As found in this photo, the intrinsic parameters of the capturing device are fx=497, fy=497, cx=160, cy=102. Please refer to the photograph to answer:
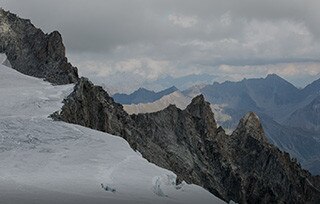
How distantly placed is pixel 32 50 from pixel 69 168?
7589 centimetres

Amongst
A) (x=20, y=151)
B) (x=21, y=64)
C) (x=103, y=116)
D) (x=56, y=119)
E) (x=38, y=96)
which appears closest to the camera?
(x=20, y=151)

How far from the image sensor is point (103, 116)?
72500 mm

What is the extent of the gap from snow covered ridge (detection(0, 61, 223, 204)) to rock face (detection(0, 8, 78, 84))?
4440 centimetres

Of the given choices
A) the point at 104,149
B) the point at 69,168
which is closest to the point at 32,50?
the point at 104,149

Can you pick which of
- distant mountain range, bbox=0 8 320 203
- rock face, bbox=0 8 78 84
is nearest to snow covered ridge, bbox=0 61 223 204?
distant mountain range, bbox=0 8 320 203

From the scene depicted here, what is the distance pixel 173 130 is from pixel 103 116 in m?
45.6

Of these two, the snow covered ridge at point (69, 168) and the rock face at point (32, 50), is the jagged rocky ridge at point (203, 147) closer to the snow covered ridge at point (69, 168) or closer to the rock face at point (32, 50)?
the snow covered ridge at point (69, 168)

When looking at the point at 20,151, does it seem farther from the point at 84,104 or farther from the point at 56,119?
the point at 84,104

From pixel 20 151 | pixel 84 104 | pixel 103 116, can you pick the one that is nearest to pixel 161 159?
pixel 103 116

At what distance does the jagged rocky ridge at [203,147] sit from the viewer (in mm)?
71312

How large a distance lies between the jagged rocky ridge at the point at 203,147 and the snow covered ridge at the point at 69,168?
4720 millimetres

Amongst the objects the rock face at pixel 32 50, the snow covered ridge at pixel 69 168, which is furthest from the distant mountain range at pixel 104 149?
the rock face at pixel 32 50

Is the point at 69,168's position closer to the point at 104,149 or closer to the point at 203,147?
the point at 104,149

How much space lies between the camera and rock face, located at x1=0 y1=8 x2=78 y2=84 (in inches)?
3733
